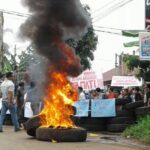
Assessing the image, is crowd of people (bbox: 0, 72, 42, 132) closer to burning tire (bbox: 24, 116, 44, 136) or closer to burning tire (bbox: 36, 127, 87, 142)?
burning tire (bbox: 24, 116, 44, 136)

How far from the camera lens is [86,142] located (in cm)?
1247

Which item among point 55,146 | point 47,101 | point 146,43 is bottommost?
point 55,146

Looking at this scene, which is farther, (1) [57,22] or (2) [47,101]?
(1) [57,22]

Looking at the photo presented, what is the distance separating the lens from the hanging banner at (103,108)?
55.1 ft

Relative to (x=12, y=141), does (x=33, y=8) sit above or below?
above

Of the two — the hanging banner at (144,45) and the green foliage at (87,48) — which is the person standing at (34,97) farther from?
the green foliage at (87,48)

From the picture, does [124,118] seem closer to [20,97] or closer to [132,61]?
[132,61]

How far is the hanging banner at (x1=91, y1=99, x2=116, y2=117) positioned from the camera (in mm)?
16781

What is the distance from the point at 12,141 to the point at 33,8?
12.6ft

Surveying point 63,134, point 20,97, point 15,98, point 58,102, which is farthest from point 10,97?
point 63,134

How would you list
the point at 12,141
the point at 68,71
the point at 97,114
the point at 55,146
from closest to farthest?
1. the point at 55,146
2. the point at 12,141
3. the point at 68,71
4. the point at 97,114

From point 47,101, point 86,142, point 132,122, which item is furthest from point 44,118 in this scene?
point 132,122

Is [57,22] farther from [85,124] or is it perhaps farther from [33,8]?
[85,124]

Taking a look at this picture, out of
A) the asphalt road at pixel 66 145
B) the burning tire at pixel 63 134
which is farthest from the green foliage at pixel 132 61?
the burning tire at pixel 63 134
